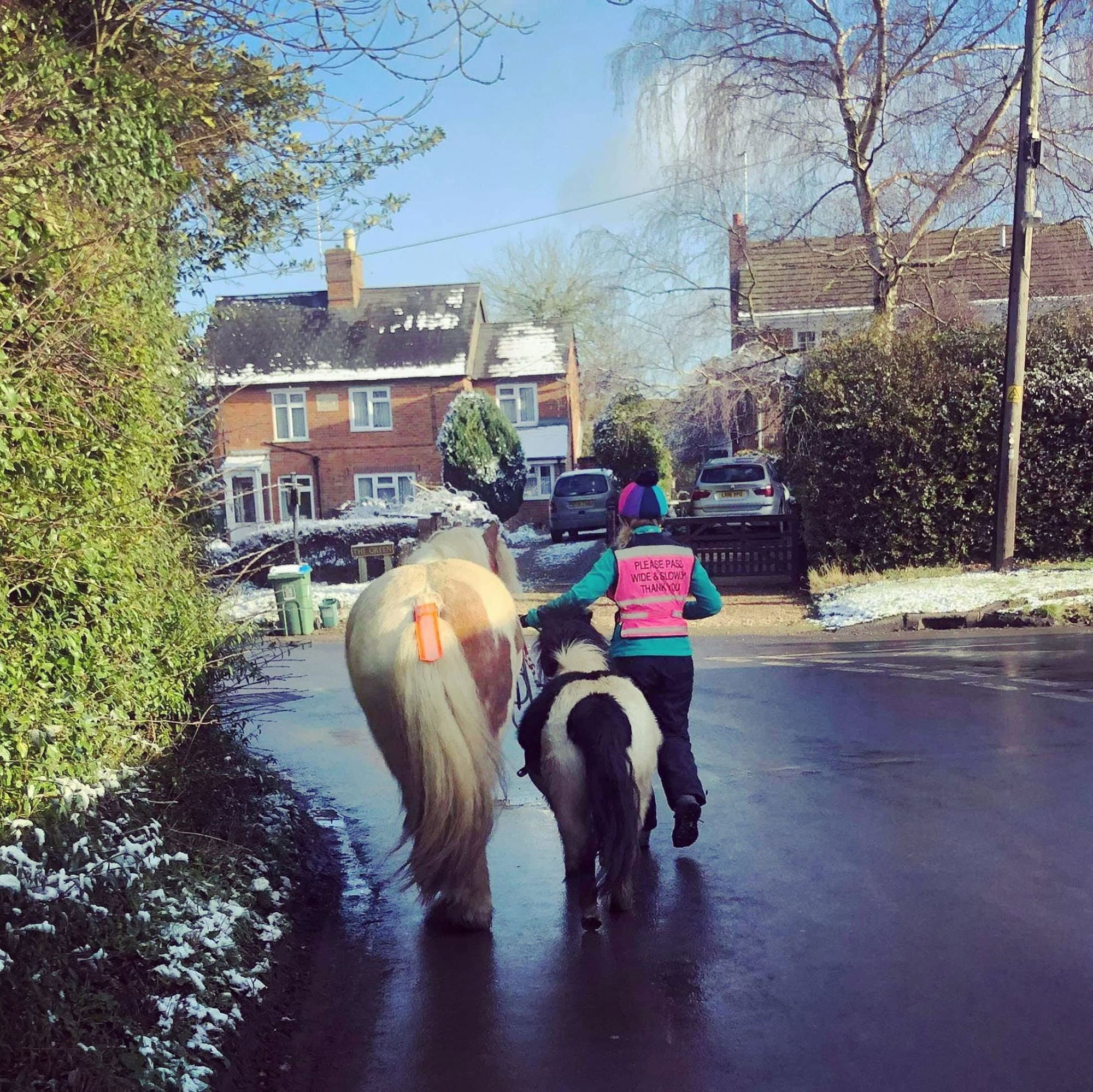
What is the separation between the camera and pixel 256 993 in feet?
13.6

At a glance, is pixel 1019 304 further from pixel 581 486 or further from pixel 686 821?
pixel 581 486

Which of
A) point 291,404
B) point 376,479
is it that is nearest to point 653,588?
point 376,479

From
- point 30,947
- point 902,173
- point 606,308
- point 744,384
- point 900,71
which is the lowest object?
point 30,947

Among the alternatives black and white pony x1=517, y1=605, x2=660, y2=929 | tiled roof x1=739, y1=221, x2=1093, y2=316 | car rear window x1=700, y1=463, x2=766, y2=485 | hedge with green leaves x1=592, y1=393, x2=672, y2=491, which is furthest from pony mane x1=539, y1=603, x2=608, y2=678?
hedge with green leaves x1=592, y1=393, x2=672, y2=491

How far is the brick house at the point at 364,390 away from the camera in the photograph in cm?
4109

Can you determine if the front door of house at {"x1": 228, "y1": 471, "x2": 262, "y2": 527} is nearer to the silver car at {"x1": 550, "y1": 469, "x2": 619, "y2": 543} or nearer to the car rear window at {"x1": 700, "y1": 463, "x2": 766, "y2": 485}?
the silver car at {"x1": 550, "y1": 469, "x2": 619, "y2": 543}

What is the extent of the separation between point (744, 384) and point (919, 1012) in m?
18.4

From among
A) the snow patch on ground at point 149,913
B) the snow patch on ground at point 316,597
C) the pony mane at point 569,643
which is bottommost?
the snow patch on ground at point 316,597

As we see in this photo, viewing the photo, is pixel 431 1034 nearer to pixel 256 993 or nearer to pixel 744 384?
pixel 256 993

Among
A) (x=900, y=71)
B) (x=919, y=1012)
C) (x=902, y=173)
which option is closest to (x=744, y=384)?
(x=902, y=173)

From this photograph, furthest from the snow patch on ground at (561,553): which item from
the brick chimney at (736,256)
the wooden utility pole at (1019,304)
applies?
the wooden utility pole at (1019,304)

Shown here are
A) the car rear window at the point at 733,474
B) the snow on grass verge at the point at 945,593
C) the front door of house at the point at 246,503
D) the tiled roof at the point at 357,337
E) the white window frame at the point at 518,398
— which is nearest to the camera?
the snow on grass verge at the point at 945,593

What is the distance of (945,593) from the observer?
14445 millimetres

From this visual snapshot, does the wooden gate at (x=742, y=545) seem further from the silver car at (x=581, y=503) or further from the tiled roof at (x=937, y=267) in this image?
the silver car at (x=581, y=503)
